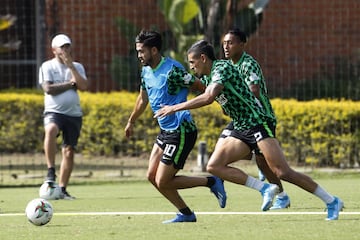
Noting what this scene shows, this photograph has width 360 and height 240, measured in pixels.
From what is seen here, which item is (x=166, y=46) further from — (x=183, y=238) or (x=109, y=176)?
(x=183, y=238)

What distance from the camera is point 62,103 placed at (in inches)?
578

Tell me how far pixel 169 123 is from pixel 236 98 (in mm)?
733

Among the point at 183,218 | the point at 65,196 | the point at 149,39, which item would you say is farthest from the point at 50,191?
the point at 149,39

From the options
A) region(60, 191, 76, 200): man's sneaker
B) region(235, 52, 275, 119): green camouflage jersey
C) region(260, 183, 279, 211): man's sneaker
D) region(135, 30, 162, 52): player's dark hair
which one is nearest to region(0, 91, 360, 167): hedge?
region(60, 191, 76, 200): man's sneaker

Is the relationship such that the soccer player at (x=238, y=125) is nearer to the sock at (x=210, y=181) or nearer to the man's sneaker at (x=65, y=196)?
the sock at (x=210, y=181)

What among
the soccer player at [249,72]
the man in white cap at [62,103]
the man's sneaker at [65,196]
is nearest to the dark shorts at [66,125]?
the man in white cap at [62,103]

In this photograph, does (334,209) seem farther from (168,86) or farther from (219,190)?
(168,86)

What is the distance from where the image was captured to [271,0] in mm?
23812

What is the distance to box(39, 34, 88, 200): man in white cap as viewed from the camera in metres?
14.6

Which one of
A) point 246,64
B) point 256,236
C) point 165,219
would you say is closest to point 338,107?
point 246,64

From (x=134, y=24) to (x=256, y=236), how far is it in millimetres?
14030

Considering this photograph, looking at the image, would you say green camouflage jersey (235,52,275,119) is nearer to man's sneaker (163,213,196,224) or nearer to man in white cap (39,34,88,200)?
man's sneaker (163,213,196,224)

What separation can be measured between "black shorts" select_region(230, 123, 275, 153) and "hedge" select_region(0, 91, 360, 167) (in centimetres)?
780

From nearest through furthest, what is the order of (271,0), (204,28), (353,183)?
(353,183), (204,28), (271,0)
